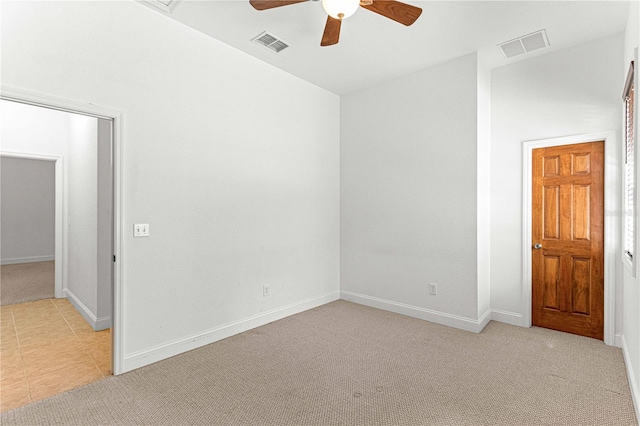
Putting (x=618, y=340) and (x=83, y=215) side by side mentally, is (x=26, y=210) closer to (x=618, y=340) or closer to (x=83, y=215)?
(x=83, y=215)

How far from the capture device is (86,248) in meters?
3.99

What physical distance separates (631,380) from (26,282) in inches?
321

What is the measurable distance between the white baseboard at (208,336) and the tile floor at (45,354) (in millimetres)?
227

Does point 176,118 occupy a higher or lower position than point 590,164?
higher

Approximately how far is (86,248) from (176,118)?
2.28m

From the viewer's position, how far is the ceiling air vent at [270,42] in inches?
125

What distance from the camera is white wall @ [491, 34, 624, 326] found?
3172mm

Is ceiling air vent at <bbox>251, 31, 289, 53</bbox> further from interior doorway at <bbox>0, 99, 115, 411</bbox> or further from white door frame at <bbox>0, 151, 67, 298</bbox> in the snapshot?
white door frame at <bbox>0, 151, 67, 298</bbox>

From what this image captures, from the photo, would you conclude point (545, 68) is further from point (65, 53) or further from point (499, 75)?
point (65, 53)

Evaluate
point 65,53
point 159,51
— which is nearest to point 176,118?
point 159,51

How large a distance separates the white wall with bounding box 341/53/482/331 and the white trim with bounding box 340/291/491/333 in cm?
1

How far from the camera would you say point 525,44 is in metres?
3.27

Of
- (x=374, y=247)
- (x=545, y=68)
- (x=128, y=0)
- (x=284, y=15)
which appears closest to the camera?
(x=128, y=0)

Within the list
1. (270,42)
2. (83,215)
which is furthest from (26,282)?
(270,42)
